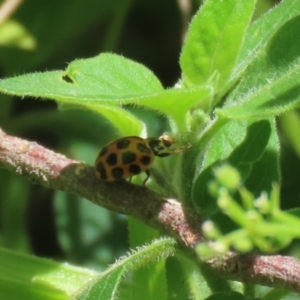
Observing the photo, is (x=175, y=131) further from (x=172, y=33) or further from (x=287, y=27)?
(x=172, y=33)

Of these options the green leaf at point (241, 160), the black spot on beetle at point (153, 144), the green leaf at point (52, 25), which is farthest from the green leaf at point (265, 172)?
the green leaf at point (52, 25)

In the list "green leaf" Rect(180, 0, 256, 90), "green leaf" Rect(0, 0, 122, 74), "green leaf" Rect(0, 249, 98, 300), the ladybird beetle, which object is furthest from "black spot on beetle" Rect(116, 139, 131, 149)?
"green leaf" Rect(0, 0, 122, 74)

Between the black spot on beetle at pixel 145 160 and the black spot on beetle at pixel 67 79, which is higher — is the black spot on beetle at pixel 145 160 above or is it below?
below

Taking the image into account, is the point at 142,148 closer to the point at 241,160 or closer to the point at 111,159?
the point at 111,159

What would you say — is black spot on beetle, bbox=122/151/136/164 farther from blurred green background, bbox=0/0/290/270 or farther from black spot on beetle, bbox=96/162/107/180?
blurred green background, bbox=0/0/290/270

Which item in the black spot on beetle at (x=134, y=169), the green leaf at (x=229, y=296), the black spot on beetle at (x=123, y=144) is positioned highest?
the black spot on beetle at (x=123, y=144)

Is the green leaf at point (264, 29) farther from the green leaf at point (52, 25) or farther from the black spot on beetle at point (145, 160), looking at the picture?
the green leaf at point (52, 25)
